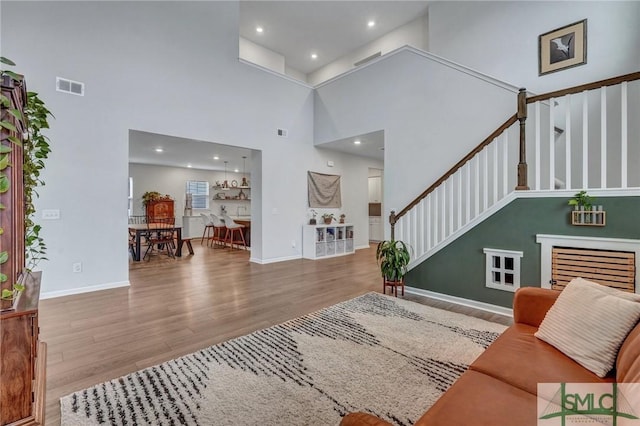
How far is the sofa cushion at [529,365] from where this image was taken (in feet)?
4.14

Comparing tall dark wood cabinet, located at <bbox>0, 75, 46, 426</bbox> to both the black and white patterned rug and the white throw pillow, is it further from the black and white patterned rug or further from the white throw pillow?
the white throw pillow

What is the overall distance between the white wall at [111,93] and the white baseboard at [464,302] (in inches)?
159

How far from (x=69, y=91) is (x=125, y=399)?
3.99 m

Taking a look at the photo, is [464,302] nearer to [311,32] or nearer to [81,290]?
[81,290]

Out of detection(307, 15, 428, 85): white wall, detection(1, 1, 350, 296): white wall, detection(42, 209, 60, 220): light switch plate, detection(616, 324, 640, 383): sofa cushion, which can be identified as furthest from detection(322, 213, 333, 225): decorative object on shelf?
detection(616, 324, 640, 383): sofa cushion

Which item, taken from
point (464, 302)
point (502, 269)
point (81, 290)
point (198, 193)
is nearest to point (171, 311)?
point (81, 290)

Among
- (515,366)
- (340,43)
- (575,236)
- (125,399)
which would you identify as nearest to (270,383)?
(125,399)

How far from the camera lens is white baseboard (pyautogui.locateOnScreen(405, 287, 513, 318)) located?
323 centimetres

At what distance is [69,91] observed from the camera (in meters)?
3.84

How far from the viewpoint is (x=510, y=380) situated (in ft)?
4.17

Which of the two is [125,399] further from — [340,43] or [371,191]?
[371,191]

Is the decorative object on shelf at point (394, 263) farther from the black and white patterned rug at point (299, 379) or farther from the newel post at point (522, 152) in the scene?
the newel post at point (522, 152)

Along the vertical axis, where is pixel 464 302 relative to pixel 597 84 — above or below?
below

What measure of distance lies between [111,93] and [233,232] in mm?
4779
